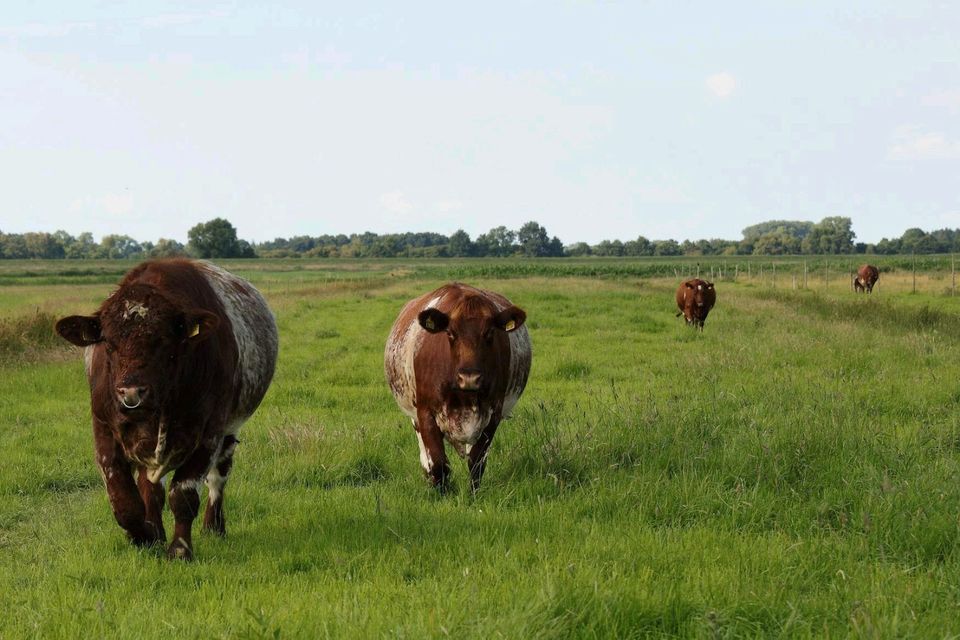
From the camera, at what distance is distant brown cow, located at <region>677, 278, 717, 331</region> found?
75.2 ft

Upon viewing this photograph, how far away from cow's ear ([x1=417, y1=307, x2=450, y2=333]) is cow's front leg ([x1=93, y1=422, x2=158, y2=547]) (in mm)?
2563

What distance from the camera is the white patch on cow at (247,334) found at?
671cm

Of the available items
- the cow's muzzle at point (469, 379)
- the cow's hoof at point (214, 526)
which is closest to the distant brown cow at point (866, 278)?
the cow's muzzle at point (469, 379)

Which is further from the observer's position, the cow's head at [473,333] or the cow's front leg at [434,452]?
the cow's front leg at [434,452]

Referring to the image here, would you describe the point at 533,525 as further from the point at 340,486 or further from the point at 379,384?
the point at 379,384

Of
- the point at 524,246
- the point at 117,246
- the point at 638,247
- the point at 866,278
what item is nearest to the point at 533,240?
the point at 524,246

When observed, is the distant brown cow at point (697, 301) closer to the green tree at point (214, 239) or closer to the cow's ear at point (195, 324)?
→ the cow's ear at point (195, 324)

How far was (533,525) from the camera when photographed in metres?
5.71

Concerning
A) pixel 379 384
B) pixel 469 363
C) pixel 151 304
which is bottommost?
pixel 379 384

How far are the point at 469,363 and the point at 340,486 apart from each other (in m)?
1.92

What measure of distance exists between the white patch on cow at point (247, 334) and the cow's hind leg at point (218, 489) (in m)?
0.22

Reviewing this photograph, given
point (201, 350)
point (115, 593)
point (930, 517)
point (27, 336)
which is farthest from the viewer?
point (27, 336)

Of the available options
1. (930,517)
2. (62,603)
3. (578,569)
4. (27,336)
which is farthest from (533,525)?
(27,336)

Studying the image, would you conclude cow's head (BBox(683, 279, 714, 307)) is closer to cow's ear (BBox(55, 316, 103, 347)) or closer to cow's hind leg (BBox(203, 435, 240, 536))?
Result: cow's hind leg (BBox(203, 435, 240, 536))
